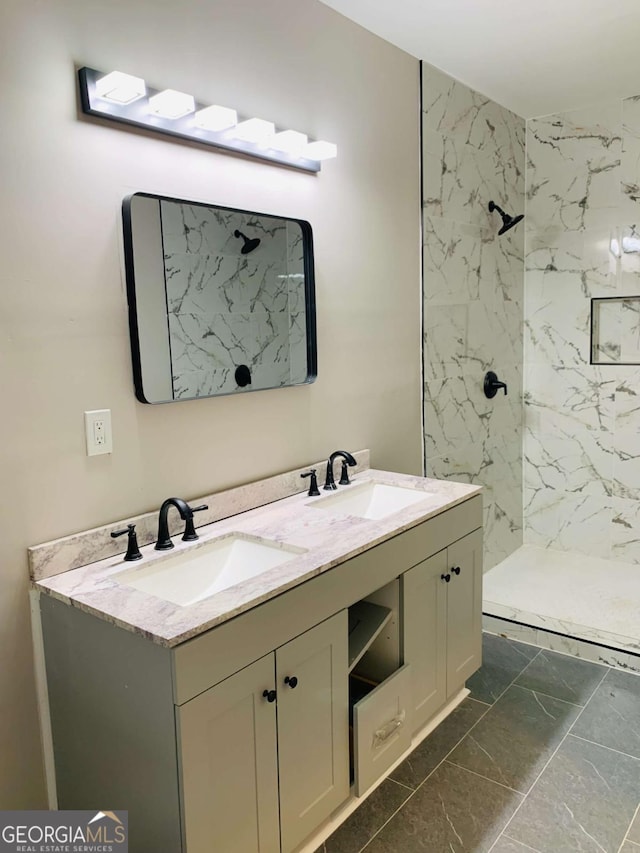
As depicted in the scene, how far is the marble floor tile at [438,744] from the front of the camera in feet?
7.06

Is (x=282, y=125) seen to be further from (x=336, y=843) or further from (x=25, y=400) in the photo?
(x=336, y=843)

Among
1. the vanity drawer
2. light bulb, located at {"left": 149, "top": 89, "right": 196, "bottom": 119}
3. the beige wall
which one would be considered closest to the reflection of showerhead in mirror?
the beige wall

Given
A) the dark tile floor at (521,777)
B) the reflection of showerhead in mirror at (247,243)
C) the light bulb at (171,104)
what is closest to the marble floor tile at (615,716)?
the dark tile floor at (521,777)

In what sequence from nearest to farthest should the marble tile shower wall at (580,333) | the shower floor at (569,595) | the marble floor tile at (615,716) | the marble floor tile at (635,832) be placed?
the marble floor tile at (635,832), the marble floor tile at (615,716), the shower floor at (569,595), the marble tile shower wall at (580,333)

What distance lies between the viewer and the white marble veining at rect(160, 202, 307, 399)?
1940mm

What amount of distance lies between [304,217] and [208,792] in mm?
1790

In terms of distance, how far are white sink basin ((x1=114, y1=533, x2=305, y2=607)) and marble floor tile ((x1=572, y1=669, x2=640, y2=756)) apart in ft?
4.43

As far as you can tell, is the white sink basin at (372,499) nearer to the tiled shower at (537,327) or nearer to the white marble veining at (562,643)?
the tiled shower at (537,327)

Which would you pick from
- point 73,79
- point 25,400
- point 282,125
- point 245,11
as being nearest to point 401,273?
point 282,125

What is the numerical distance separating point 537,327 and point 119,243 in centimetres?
272

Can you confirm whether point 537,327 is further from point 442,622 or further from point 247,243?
point 247,243

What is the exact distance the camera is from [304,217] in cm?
235

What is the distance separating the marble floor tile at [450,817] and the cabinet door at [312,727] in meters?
0.21

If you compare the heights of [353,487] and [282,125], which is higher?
[282,125]
